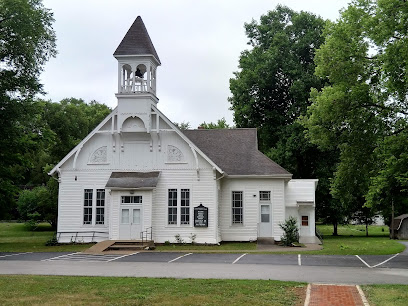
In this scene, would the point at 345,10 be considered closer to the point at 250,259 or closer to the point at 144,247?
the point at 250,259

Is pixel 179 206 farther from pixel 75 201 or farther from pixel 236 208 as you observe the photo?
pixel 75 201

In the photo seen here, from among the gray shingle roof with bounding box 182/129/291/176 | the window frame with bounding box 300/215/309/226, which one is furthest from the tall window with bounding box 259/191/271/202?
the window frame with bounding box 300/215/309/226

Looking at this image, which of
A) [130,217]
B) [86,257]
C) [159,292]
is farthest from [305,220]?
[159,292]

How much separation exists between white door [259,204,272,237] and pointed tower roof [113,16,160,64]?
36.5 ft

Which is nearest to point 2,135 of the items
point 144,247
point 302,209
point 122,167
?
point 122,167

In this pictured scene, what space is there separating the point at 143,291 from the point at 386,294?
565cm

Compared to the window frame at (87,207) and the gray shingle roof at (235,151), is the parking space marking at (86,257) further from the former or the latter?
the gray shingle roof at (235,151)

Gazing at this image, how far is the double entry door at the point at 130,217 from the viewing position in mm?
28578

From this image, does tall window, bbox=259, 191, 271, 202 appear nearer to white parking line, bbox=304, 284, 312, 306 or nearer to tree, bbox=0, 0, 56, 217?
tree, bbox=0, 0, 56, 217

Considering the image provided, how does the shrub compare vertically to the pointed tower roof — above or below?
below

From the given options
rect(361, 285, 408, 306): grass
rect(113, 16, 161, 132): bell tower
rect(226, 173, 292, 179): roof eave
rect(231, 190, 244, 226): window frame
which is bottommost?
rect(361, 285, 408, 306): grass

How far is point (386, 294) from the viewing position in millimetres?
11898

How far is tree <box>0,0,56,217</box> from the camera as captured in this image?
2919cm

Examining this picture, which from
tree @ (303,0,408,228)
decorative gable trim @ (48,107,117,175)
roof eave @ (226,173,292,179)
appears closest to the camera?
tree @ (303,0,408,228)
